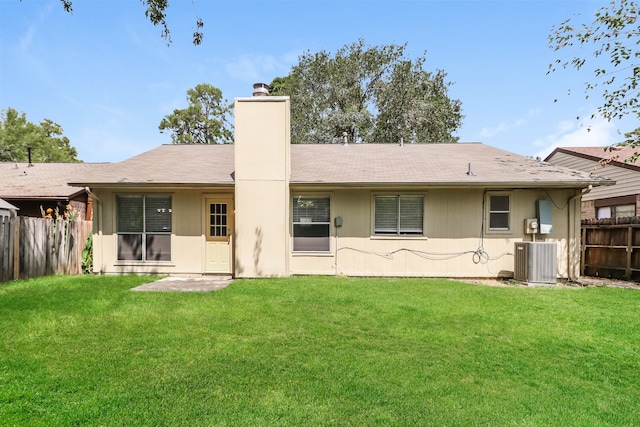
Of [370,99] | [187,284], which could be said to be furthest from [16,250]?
[370,99]

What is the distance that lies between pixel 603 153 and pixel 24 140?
1929 inches

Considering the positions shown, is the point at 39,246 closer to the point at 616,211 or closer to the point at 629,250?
the point at 629,250

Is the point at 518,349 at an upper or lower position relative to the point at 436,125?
lower

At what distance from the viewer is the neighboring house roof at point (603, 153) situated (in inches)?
544

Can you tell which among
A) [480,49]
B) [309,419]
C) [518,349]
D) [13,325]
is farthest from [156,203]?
[480,49]

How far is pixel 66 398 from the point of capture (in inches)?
113

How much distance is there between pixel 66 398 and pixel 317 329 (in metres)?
2.83

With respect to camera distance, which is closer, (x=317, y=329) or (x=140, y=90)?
(x=317, y=329)

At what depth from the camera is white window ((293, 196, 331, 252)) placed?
9430 millimetres

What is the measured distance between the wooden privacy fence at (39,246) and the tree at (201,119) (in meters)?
25.9

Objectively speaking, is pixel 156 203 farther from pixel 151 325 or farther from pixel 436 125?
pixel 436 125

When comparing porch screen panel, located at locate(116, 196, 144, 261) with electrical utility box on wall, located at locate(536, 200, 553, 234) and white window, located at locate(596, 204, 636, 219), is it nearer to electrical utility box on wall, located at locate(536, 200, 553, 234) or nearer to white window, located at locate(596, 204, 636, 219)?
electrical utility box on wall, located at locate(536, 200, 553, 234)

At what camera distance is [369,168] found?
10117mm

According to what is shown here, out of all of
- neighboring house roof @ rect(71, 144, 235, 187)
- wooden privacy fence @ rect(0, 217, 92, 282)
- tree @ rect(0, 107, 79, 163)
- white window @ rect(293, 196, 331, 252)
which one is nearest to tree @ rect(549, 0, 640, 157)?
white window @ rect(293, 196, 331, 252)
